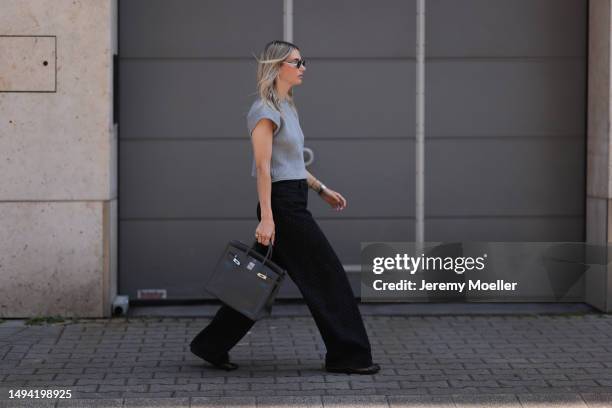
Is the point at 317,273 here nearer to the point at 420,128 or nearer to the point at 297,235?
the point at 297,235

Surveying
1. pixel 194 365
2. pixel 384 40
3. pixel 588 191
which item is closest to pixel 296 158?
pixel 194 365

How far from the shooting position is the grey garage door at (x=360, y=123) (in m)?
8.98

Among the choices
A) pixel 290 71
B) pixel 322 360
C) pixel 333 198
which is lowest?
pixel 322 360

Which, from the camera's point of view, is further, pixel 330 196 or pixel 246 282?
pixel 330 196

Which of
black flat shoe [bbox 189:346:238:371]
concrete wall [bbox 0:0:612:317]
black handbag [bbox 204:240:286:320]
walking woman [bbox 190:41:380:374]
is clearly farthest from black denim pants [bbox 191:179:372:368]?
concrete wall [bbox 0:0:612:317]

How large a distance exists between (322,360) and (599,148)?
10.2 ft

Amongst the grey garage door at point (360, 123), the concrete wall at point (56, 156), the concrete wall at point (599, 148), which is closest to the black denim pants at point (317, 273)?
the concrete wall at point (56, 156)

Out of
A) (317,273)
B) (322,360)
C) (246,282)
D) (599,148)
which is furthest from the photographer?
(599,148)

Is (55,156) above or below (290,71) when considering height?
below

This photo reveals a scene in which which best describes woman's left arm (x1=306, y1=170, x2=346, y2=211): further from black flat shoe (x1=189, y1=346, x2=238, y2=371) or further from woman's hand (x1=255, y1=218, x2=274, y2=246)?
black flat shoe (x1=189, y1=346, x2=238, y2=371)

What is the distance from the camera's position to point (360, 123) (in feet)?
29.9

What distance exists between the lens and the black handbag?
636 cm

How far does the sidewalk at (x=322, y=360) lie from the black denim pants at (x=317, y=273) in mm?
181

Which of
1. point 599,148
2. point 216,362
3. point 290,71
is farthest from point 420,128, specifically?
point 216,362
